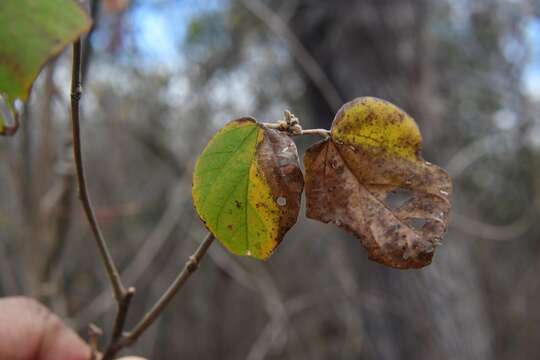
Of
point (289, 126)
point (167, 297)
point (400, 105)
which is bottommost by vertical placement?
point (400, 105)

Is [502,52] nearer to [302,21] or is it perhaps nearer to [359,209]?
[302,21]

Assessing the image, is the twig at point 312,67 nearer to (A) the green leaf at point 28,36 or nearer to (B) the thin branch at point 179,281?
(B) the thin branch at point 179,281

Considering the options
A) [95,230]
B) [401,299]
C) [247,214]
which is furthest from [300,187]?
[401,299]

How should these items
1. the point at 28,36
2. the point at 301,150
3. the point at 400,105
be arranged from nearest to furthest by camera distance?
the point at 28,36 < the point at 400,105 < the point at 301,150

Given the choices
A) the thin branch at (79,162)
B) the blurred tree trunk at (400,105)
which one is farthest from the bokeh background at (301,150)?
the thin branch at (79,162)

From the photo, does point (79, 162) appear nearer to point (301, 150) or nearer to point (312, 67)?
point (312, 67)

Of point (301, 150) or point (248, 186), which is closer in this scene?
point (248, 186)

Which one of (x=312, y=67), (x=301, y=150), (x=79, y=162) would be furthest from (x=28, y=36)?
(x=301, y=150)
